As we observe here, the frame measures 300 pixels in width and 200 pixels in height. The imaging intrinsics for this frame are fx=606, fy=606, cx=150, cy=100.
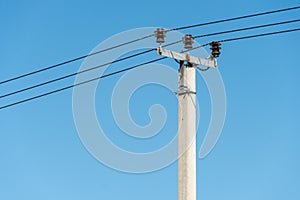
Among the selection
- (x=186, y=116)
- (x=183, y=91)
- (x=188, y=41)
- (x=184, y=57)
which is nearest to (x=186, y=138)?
A: (x=186, y=116)

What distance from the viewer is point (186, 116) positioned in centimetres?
1370

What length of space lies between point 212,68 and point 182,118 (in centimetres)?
195

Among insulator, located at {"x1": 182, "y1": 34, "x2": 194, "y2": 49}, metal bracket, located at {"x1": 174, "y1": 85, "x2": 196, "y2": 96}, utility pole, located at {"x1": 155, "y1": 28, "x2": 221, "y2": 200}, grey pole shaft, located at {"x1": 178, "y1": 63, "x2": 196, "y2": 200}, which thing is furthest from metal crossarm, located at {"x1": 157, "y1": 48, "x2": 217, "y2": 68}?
metal bracket, located at {"x1": 174, "y1": 85, "x2": 196, "y2": 96}

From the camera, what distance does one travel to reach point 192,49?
47.7ft

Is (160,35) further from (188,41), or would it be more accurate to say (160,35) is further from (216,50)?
(216,50)

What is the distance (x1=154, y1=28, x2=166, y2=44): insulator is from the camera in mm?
14305

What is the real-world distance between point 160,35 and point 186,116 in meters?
2.11

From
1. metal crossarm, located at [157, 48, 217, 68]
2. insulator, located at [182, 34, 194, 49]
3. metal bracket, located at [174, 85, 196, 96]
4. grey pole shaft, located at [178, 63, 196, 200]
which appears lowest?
grey pole shaft, located at [178, 63, 196, 200]

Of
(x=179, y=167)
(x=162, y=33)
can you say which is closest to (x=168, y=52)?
(x=162, y=33)

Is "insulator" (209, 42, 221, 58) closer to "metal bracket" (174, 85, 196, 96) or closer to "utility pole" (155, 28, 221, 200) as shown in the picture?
"utility pole" (155, 28, 221, 200)

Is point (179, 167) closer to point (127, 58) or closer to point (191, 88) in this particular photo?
point (191, 88)

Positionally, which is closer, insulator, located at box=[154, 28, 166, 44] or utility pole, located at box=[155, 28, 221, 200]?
utility pole, located at box=[155, 28, 221, 200]

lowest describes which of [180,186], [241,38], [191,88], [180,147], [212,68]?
[180,186]

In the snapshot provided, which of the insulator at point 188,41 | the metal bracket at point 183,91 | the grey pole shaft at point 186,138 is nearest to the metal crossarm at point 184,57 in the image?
the insulator at point 188,41
